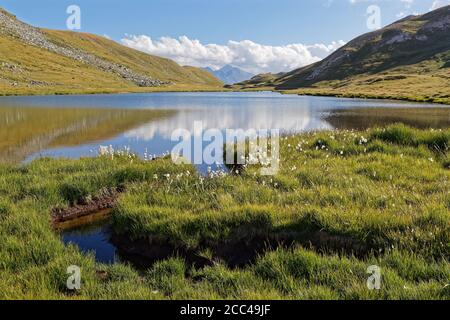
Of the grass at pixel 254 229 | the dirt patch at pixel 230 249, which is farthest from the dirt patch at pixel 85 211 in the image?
the dirt patch at pixel 230 249

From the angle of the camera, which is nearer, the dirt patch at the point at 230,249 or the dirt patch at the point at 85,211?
the dirt patch at the point at 230,249

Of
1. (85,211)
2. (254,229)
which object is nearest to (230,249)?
(254,229)

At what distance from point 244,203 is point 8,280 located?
16.8ft

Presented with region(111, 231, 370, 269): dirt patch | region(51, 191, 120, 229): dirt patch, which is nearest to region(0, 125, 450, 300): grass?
region(111, 231, 370, 269): dirt patch

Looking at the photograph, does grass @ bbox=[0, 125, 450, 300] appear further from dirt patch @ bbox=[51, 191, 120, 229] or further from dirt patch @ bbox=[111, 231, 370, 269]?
Answer: dirt patch @ bbox=[51, 191, 120, 229]

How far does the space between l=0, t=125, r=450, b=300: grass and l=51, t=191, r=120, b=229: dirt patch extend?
0.86 ft

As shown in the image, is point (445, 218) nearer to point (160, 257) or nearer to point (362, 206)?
point (362, 206)

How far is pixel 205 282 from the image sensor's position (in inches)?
247

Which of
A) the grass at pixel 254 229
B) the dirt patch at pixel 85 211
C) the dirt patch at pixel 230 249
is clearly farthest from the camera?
the dirt patch at pixel 85 211

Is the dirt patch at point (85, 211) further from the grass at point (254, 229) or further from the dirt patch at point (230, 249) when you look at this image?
the dirt patch at point (230, 249)

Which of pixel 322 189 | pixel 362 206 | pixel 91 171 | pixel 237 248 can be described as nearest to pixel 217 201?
pixel 237 248

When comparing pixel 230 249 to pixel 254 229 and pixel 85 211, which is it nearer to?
pixel 254 229

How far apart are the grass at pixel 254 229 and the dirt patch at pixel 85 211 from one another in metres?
0.26

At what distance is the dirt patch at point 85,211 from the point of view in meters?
10.4
